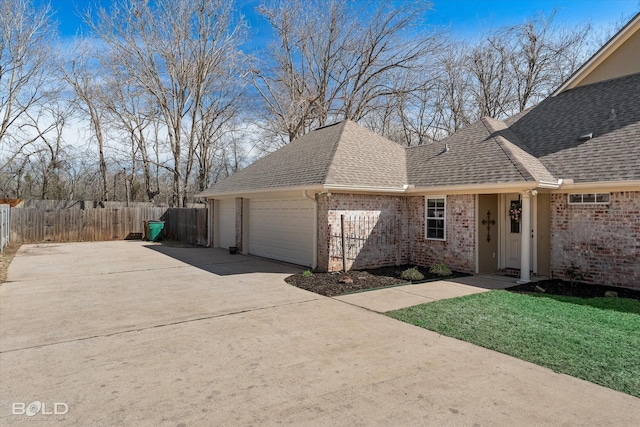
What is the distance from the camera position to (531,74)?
73.9 ft

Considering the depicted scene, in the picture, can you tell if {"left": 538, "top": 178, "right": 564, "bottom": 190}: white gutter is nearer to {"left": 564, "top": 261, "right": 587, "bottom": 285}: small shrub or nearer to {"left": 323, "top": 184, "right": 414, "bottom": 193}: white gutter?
{"left": 564, "top": 261, "right": 587, "bottom": 285}: small shrub

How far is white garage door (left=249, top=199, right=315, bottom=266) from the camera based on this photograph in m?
11.2

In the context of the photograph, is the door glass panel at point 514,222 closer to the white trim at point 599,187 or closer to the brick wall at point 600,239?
the brick wall at point 600,239

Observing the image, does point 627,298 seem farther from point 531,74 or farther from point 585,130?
point 531,74

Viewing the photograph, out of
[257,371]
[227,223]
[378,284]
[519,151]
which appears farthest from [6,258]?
[519,151]

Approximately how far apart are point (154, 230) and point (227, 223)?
6.06 m

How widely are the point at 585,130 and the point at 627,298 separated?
16.0ft

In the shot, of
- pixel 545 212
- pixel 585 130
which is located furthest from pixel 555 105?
pixel 545 212

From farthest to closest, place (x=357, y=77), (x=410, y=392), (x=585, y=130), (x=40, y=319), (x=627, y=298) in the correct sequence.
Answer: (x=357, y=77)
(x=585, y=130)
(x=627, y=298)
(x=40, y=319)
(x=410, y=392)

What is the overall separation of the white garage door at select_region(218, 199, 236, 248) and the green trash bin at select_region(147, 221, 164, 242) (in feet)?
16.3

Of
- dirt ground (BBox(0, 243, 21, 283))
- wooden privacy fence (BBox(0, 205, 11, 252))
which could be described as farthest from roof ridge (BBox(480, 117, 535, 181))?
wooden privacy fence (BBox(0, 205, 11, 252))

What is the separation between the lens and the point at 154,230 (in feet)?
66.3

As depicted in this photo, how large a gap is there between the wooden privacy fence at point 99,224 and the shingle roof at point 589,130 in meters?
14.1

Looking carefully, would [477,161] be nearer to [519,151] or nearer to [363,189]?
[519,151]
